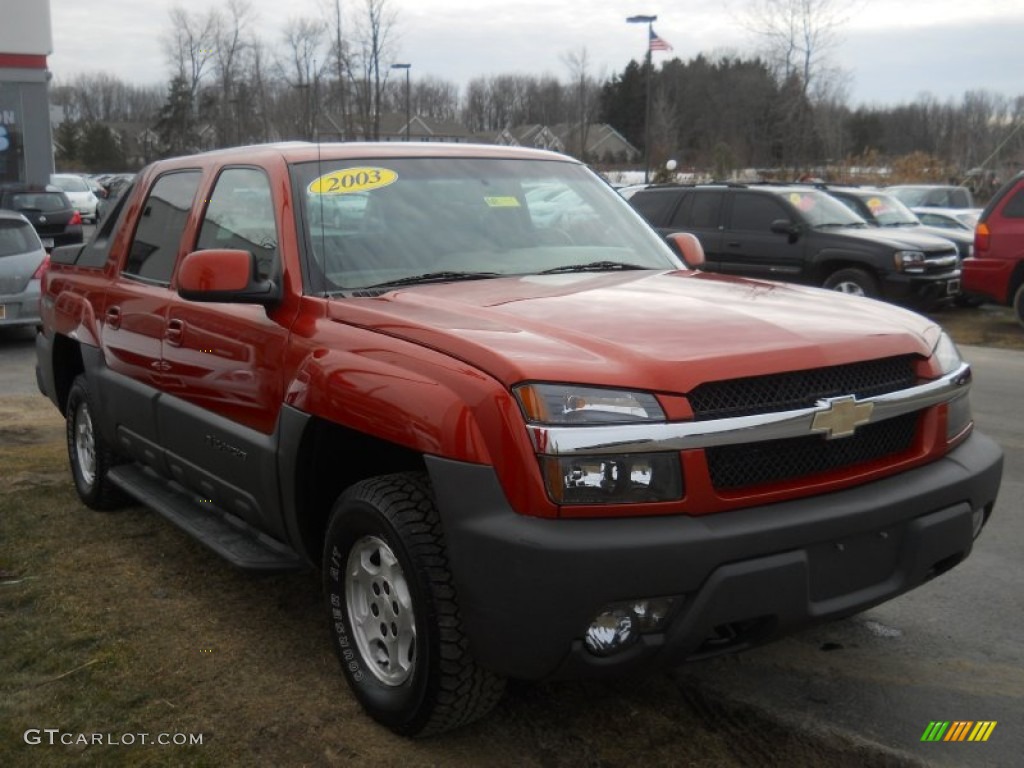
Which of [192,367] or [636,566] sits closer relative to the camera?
[636,566]

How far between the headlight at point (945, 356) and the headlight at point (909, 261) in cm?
1011

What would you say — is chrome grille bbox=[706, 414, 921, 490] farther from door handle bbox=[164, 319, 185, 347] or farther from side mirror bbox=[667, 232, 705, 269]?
door handle bbox=[164, 319, 185, 347]

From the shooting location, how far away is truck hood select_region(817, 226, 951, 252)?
13344mm

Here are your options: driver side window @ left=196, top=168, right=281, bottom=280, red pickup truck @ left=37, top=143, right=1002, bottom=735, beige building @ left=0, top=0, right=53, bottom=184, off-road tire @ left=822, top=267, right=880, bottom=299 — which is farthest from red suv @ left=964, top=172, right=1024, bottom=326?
beige building @ left=0, top=0, right=53, bottom=184

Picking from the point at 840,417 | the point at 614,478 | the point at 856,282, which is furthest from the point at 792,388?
the point at 856,282

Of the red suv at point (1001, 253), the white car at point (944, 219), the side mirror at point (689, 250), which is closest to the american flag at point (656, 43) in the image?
the white car at point (944, 219)

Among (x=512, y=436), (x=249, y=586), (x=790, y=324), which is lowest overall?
(x=249, y=586)

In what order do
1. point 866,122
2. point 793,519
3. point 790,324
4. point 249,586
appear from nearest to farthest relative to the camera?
point 793,519
point 790,324
point 249,586
point 866,122

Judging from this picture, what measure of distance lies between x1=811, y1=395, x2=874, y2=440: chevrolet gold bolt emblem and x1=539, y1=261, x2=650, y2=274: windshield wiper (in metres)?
1.43

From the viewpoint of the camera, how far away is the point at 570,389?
277cm

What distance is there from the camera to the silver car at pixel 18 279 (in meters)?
11.8

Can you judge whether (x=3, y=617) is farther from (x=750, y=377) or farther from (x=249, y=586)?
(x=750, y=377)

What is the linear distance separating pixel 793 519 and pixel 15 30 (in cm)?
3427

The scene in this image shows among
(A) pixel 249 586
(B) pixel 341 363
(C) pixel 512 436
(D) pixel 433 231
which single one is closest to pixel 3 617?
(A) pixel 249 586
